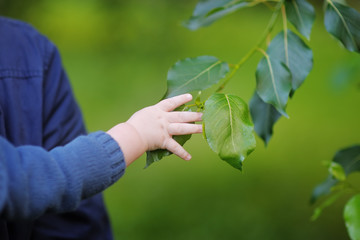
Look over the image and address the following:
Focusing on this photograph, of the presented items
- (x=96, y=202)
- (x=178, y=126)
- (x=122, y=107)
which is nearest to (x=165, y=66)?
(x=122, y=107)

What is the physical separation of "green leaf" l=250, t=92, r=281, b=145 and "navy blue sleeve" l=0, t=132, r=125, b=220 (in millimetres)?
309

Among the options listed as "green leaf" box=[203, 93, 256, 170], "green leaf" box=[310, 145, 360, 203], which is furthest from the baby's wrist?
"green leaf" box=[310, 145, 360, 203]

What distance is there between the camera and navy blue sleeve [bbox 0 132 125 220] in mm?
559

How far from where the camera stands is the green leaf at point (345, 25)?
717 millimetres

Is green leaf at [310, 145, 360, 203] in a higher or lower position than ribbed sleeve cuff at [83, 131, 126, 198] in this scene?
lower

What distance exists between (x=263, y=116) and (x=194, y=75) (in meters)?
0.20

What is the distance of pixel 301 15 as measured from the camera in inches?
29.7

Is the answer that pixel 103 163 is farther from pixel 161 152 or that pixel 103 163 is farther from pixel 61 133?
pixel 61 133

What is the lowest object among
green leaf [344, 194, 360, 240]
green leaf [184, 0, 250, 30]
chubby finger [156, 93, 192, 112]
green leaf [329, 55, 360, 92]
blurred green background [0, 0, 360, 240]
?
blurred green background [0, 0, 360, 240]

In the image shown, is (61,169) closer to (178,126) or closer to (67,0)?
(178,126)

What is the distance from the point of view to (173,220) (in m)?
2.25

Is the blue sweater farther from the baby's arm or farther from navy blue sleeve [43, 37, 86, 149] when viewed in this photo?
the baby's arm

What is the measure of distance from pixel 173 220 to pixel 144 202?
8.6 inches

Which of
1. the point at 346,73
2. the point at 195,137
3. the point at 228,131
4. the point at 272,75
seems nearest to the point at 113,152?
the point at 228,131
